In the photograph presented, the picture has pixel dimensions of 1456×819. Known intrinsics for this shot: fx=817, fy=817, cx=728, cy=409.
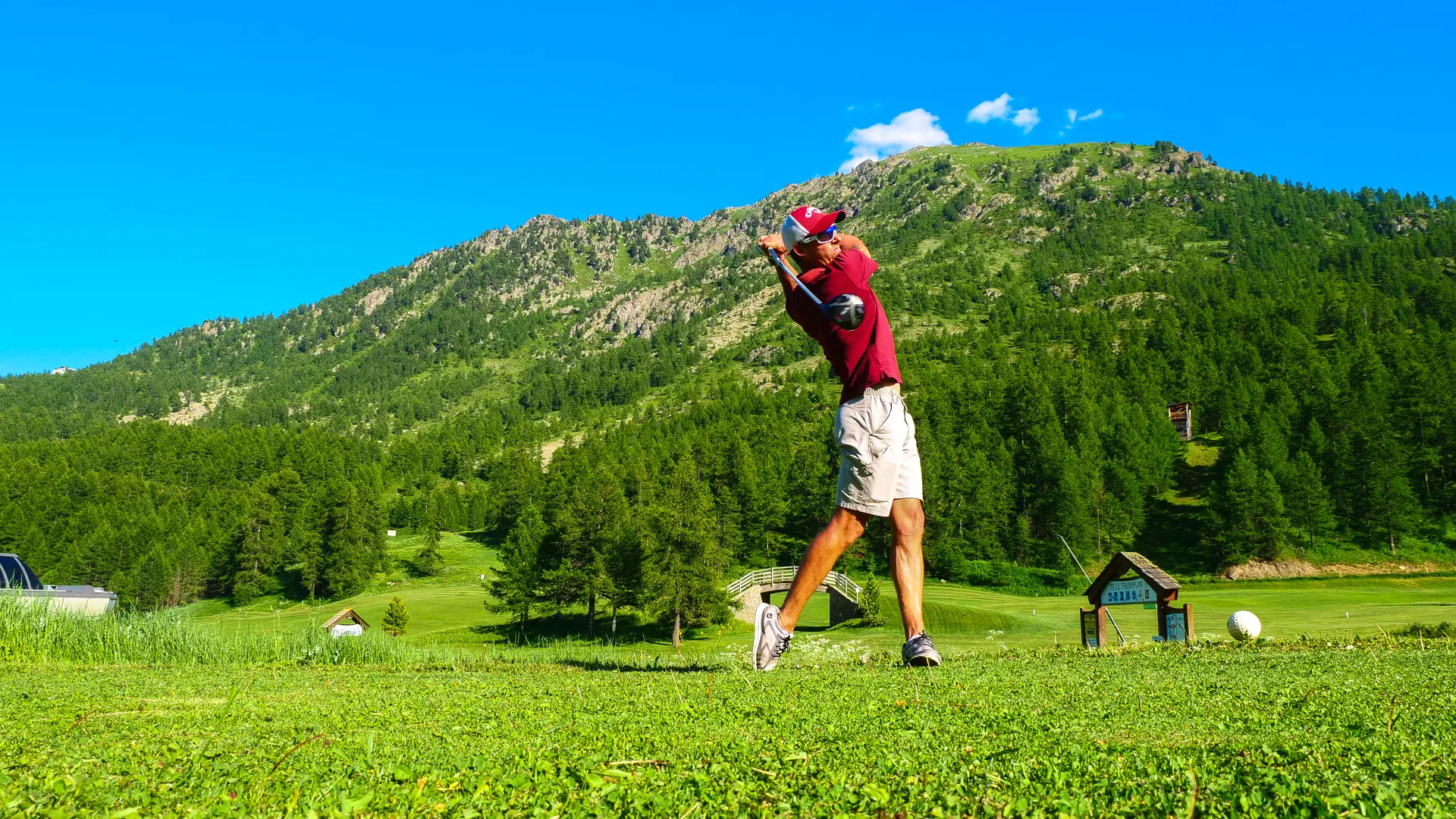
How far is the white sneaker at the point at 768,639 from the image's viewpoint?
5.54 m

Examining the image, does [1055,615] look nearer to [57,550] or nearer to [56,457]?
[57,550]

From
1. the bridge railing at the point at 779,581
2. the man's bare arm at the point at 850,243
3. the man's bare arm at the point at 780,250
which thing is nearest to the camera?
the man's bare arm at the point at 780,250

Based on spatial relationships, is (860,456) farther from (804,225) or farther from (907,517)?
(804,225)

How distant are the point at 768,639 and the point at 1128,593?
8.42 metres

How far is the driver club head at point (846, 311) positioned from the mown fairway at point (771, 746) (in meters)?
2.36

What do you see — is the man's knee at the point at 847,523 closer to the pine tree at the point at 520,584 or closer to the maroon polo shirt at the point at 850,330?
the maroon polo shirt at the point at 850,330

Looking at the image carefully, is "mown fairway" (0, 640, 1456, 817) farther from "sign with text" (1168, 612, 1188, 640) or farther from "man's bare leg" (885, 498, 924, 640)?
"sign with text" (1168, 612, 1188, 640)

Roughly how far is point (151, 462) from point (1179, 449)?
499 ft

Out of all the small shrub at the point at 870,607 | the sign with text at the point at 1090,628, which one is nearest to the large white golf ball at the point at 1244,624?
the sign with text at the point at 1090,628

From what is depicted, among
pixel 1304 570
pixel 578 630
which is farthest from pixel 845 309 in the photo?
pixel 1304 570

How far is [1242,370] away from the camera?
104125 mm

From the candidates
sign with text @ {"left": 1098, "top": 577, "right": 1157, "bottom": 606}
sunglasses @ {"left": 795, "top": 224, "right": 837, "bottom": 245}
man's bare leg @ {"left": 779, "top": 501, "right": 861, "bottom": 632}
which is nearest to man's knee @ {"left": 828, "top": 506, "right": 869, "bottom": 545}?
man's bare leg @ {"left": 779, "top": 501, "right": 861, "bottom": 632}

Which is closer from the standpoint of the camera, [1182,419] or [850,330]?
[850,330]

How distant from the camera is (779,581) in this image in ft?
169
